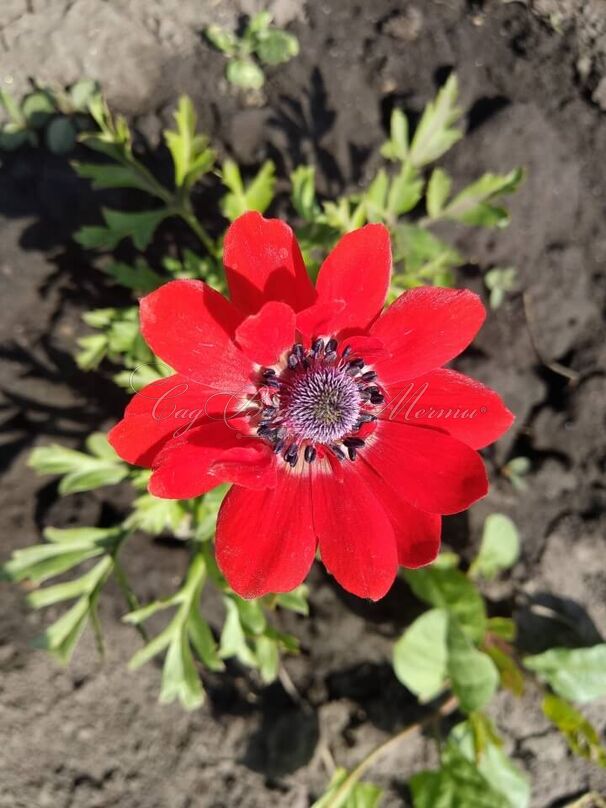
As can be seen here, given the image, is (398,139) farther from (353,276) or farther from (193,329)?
(193,329)

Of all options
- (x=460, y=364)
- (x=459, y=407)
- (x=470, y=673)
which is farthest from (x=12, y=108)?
(x=470, y=673)

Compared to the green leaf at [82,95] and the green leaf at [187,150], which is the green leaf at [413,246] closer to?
the green leaf at [187,150]

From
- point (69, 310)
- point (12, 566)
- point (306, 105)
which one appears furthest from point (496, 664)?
point (306, 105)

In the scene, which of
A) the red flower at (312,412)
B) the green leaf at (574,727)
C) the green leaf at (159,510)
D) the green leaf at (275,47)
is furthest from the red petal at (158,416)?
the green leaf at (275,47)

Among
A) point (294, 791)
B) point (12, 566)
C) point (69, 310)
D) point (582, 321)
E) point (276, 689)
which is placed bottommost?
point (294, 791)

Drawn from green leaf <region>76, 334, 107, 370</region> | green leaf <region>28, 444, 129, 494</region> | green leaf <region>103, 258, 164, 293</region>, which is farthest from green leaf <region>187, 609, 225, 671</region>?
green leaf <region>103, 258, 164, 293</region>

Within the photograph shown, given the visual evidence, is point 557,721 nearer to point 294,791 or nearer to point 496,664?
point 496,664

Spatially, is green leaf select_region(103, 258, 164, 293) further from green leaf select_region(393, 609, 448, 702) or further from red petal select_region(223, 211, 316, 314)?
green leaf select_region(393, 609, 448, 702)
